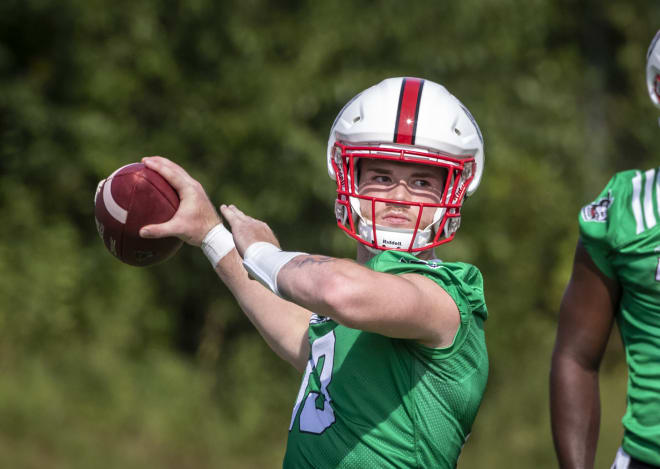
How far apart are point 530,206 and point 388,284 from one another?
8185 millimetres

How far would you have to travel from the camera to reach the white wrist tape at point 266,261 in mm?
2459

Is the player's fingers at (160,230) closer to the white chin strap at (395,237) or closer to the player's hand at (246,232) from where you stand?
the player's hand at (246,232)

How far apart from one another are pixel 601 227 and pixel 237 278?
1.27 meters

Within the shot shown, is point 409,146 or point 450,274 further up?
point 409,146

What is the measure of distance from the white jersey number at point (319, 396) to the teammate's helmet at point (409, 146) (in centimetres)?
34

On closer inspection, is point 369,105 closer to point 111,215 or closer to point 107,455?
point 111,215

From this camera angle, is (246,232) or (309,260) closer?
(309,260)

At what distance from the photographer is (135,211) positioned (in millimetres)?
3174

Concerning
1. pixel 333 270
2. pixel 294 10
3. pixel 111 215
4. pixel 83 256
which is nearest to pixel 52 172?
pixel 83 256

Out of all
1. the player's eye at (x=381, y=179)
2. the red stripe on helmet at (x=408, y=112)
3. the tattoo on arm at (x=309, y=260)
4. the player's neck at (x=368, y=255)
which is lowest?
the player's neck at (x=368, y=255)

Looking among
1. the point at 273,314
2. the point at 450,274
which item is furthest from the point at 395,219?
the point at 273,314

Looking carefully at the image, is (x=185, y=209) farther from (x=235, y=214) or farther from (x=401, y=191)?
(x=401, y=191)

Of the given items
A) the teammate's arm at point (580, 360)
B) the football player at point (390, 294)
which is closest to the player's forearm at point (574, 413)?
the teammate's arm at point (580, 360)

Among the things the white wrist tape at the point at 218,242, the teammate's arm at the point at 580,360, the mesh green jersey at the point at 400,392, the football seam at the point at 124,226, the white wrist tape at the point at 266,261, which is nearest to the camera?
the white wrist tape at the point at 266,261
